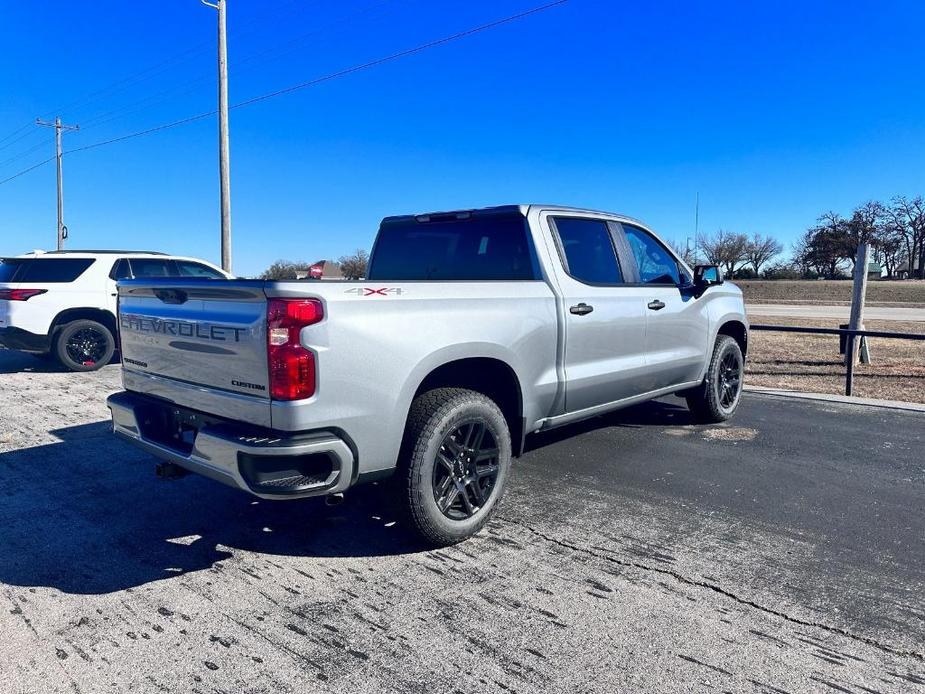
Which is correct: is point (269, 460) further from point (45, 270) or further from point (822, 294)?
point (822, 294)

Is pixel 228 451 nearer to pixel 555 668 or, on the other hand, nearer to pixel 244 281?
pixel 244 281

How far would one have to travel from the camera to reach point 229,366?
121 inches

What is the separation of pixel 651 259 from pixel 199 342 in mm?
3655

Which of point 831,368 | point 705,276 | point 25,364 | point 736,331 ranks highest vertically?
point 705,276

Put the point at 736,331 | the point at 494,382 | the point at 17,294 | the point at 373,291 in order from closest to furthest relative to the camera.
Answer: the point at 373,291, the point at 494,382, the point at 736,331, the point at 17,294

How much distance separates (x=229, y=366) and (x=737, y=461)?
3880 millimetres

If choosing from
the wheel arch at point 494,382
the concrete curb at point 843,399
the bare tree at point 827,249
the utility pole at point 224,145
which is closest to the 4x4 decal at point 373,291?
the wheel arch at point 494,382

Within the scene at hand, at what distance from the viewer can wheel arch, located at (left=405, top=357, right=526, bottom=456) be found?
3.66 m

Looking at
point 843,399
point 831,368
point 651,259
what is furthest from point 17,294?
point 831,368

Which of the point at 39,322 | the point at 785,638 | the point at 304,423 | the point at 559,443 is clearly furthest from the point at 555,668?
the point at 39,322

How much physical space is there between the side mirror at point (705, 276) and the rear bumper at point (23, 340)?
852 centimetres

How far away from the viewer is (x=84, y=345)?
30.9 feet

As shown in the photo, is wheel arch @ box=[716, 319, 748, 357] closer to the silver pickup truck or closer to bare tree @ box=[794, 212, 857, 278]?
the silver pickup truck

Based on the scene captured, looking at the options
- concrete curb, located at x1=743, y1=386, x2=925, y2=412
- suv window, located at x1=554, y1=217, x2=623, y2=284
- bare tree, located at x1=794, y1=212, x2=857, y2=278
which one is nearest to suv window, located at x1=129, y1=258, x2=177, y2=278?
suv window, located at x1=554, y1=217, x2=623, y2=284
